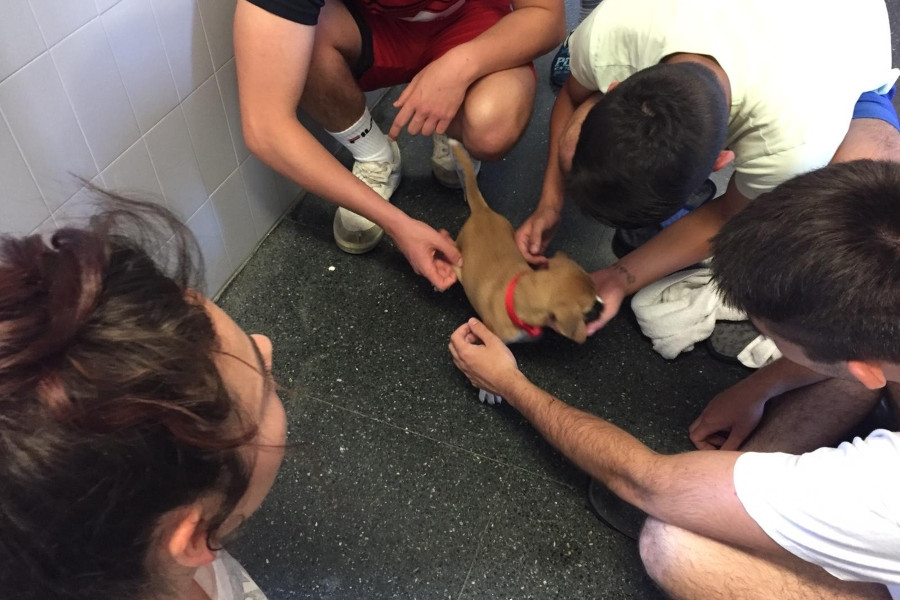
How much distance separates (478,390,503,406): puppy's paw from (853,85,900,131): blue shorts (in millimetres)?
784

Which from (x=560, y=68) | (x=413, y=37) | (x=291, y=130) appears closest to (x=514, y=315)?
(x=291, y=130)

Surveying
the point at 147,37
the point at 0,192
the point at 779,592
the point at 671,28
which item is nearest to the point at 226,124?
the point at 147,37

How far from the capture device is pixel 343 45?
121 cm

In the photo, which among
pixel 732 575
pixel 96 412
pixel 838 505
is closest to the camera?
pixel 96 412

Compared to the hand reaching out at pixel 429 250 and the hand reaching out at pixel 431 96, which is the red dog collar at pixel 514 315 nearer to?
the hand reaching out at pixel 429 250

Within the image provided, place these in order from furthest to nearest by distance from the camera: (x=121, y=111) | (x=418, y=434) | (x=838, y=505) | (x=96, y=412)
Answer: (x=418, y=434)
(x=121, y=111)
(x=838, y=505)
(x=96, y=412)

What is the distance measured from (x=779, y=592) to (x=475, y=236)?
2.41 feet

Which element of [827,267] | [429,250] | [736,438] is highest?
[827,267]

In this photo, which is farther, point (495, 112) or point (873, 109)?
point (495, 112)

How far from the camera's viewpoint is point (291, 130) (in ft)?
3.58

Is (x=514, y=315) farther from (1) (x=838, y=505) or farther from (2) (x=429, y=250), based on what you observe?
(1) (x=838, y=505)

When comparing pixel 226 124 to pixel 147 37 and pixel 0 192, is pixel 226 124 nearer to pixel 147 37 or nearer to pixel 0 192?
pixel 147 37

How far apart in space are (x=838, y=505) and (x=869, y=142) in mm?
670

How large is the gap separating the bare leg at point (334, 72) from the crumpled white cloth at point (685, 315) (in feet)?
2.29
